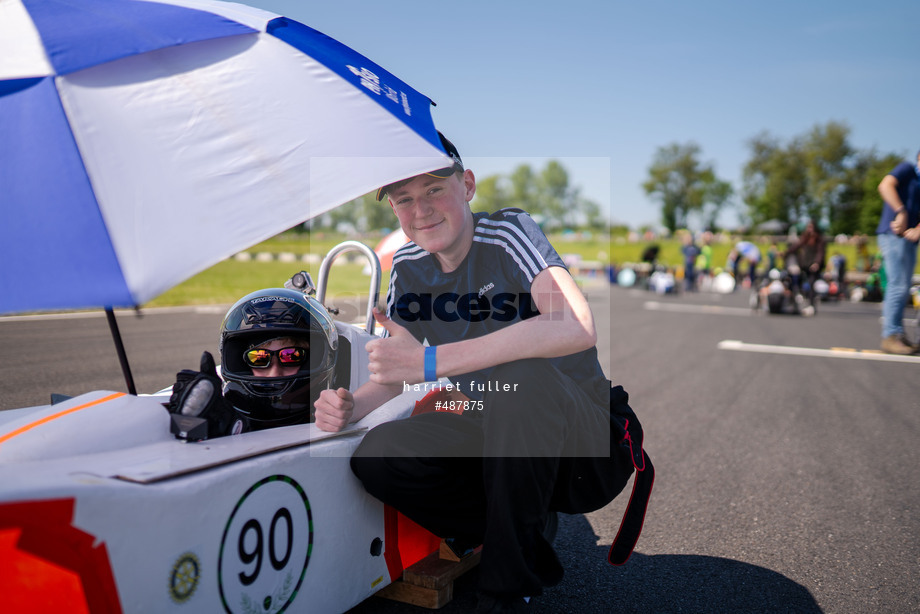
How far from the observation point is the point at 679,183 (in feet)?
285

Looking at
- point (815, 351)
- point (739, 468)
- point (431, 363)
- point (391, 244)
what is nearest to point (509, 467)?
point (431, 363)

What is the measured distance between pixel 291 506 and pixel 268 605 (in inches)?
9.9

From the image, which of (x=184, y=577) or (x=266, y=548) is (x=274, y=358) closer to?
(x=266, y=548)

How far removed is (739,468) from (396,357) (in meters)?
2.82

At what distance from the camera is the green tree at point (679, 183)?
85812 mm

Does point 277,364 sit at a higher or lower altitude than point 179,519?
higher

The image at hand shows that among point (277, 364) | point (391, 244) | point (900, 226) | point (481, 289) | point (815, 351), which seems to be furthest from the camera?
point (815, 351)

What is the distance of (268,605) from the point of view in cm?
162

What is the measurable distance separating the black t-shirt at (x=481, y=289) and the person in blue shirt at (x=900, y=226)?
5.48 metres

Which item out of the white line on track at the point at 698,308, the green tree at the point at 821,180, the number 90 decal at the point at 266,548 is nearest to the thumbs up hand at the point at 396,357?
the number 90 decal at the point at 266,548

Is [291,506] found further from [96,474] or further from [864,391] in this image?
[864,391]

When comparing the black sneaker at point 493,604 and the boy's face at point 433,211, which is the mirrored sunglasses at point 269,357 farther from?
the black sneaker at point 493,604

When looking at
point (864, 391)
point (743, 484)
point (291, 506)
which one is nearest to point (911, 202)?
point (864, 391)

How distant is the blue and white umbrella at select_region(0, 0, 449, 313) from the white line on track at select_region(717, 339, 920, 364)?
8019 mm
